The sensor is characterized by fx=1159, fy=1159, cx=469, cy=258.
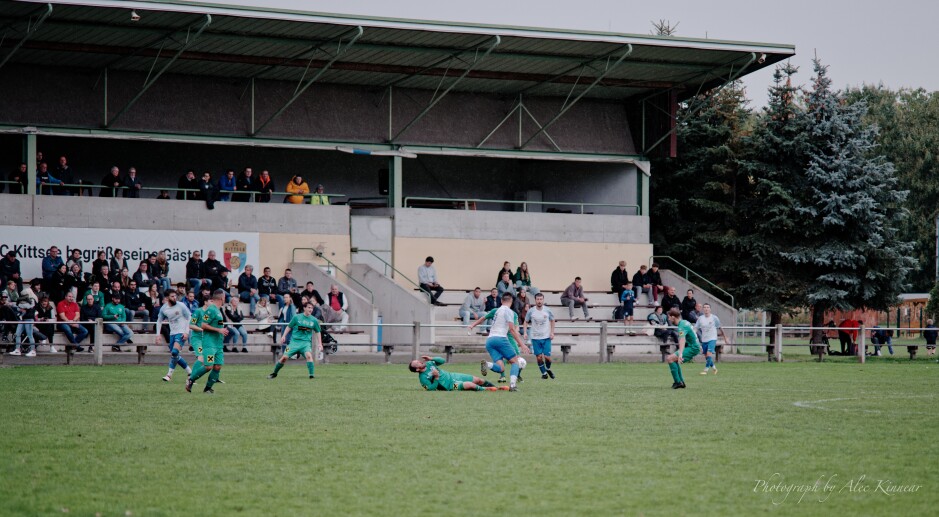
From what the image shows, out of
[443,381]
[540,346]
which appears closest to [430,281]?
[540,346]

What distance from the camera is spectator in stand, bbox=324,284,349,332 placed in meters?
31.0

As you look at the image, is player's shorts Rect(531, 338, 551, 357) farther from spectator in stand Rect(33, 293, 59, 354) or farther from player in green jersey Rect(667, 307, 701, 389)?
spectator in stand Rect(33, 293, 59, 354)

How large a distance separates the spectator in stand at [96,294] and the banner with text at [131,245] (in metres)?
4.06

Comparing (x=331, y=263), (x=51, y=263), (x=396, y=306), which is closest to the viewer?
(x=51, y=263)

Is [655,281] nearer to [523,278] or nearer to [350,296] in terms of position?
[523,278]

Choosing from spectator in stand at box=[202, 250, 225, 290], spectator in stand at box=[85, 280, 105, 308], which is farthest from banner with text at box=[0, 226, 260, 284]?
spectator in stand at box=[85, 280, 105, 308]

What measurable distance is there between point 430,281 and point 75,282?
11.0m

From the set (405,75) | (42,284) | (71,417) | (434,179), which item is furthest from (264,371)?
(434,179)

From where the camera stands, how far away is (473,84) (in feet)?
133

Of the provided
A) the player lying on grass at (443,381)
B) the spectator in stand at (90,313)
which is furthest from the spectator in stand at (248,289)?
the player lying on grass at (443,381)

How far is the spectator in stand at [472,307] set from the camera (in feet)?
111

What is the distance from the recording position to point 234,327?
2917 cm

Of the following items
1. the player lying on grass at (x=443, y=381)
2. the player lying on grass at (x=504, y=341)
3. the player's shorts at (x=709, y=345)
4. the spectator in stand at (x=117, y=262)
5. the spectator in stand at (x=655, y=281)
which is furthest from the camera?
the spectator in stand at (x=655, y=281)

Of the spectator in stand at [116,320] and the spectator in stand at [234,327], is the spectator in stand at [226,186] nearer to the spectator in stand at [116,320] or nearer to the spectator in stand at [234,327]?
the spectator in stand at [234,327]
